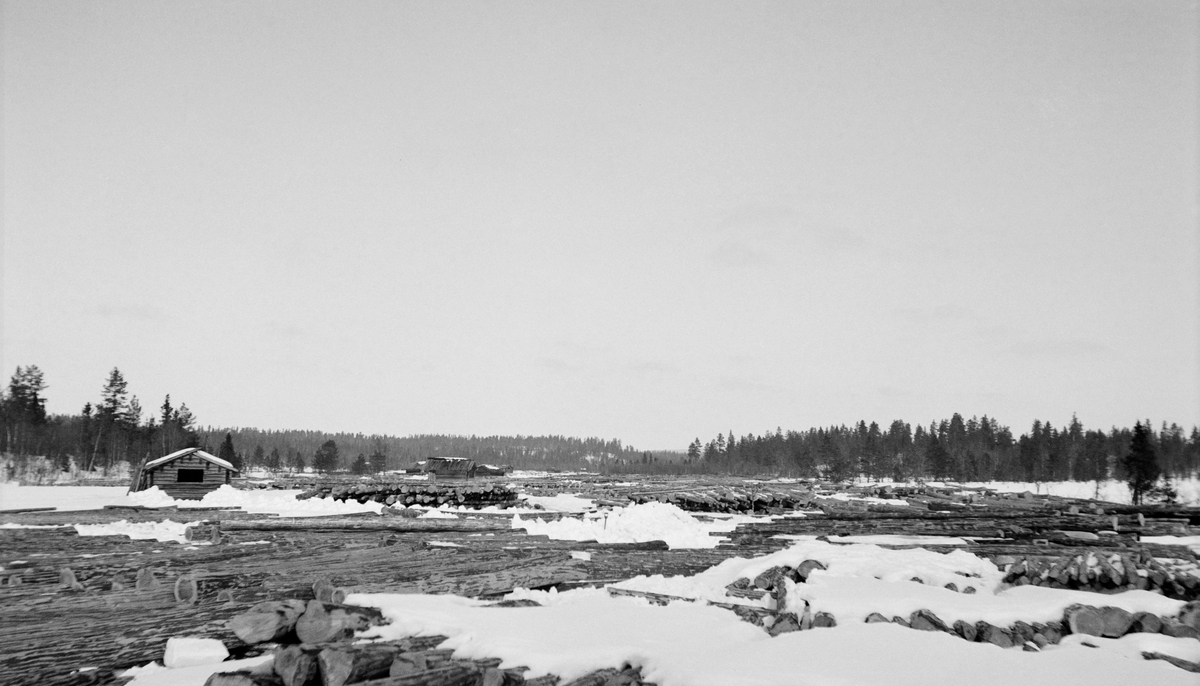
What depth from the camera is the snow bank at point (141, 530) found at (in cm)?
2135

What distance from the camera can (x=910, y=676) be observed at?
6891mm

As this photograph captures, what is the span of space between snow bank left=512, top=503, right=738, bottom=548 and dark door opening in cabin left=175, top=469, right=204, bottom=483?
26730 mm

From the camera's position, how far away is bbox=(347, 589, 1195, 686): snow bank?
22.6 feet

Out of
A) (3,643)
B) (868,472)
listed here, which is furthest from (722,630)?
(868,472)

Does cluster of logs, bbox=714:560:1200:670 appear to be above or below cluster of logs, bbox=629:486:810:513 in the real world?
above

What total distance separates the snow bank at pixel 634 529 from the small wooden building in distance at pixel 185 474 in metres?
25.7

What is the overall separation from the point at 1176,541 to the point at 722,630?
27107 millimetres

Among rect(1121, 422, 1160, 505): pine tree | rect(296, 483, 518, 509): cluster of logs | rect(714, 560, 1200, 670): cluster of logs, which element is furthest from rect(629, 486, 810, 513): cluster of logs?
rect(1121, 422, 1160, 505): pine tree

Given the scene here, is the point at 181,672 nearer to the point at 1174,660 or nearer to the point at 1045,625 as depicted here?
the point at 1045,625

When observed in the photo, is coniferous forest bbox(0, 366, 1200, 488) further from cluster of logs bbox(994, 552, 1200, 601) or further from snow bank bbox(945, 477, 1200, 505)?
cluster of logs bbox(994, 552, 1200, 601)

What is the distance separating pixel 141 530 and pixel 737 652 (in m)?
23.5

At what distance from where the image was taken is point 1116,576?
12250mm

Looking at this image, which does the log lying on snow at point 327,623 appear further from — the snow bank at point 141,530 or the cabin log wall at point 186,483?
the cabin log wall at point 186,483

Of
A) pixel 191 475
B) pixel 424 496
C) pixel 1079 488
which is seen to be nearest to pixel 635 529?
pixel 424 496
